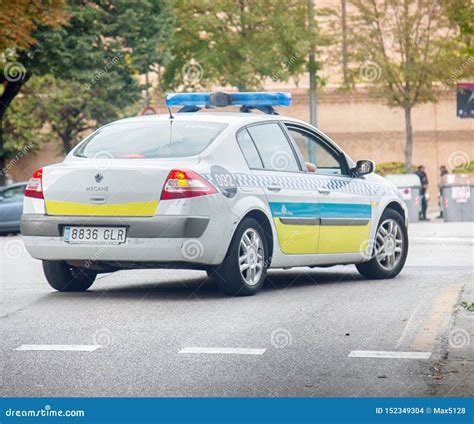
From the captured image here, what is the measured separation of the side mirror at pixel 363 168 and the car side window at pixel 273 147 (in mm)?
980

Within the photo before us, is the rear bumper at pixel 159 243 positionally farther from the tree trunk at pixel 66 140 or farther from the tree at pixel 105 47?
the tree trunk at pixel 66 140

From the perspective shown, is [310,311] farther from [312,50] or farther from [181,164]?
[312,50]

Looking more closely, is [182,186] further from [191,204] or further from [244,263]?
[244,263]

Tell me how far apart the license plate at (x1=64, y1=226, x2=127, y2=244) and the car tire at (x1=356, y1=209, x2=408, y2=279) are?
327 centimetres

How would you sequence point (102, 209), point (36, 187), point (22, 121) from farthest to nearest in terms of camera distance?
1. point (22, 121)
2. point (36, 187)
3. point (102, 209)

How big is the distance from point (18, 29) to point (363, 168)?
13.4 meters

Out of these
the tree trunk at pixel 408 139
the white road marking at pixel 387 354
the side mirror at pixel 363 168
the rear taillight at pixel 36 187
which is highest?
the rear taillight at pixel 36 187

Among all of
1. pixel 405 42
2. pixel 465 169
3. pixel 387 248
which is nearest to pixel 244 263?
pixel 387 248

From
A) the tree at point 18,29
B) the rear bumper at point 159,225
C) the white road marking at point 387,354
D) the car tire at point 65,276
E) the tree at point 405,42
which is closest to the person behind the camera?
the white road marking at point 387,354

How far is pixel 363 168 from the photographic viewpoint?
1348 centimetres

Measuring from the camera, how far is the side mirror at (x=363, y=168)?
13.5m

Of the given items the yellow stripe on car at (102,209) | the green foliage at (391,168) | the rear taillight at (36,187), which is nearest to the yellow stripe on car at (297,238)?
the yellow stripe on car at (102,209)
